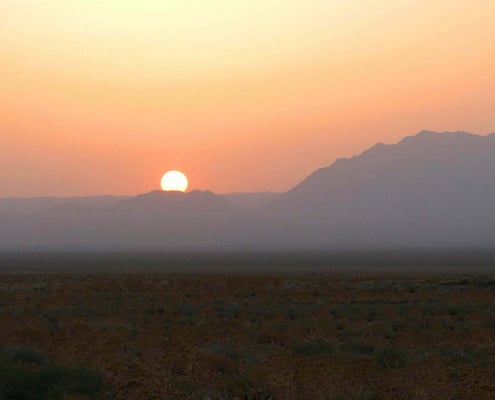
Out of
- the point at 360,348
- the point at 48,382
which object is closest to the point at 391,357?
the point at 360,348

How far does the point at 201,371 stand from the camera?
14.1 metres

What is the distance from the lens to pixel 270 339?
19.3 m

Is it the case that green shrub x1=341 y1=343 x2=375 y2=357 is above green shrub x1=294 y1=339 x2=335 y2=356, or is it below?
below

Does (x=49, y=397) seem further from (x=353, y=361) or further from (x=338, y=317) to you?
(x=338, y=317)

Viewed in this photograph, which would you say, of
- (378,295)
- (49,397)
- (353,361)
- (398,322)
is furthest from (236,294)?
(49,397)

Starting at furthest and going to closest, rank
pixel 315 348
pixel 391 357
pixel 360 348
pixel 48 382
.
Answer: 1. pixel 360 348
2. pixel 315 348
3. pixel 391 357
4. pixel 48 382

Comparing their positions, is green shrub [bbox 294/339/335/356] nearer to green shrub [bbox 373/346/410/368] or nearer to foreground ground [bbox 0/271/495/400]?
foreground ground [bbox 0/271/495/400]

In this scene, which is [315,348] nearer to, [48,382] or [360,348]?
[360,348]

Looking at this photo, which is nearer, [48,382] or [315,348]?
[48,382]

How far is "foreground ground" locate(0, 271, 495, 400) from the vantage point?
41.2ft

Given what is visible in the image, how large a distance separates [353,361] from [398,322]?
8884 millimetres

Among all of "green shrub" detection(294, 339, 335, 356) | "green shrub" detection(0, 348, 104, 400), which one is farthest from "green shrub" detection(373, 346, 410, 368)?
"green shrub" detection(0, 348, 104, 400)

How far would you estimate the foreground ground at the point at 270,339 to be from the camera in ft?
41.2

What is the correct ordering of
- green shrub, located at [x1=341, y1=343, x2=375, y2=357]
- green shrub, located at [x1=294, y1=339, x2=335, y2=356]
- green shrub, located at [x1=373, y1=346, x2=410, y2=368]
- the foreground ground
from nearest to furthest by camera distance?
the foreground ground
green shrub, located at [x1=373, y1=346, x2=410, y2=368]
green shrub, located at [x1=294, y1=339, x2=335, y2=356]
green shrub, located at [x1=341, y1=343, x2=375, y2=357]
